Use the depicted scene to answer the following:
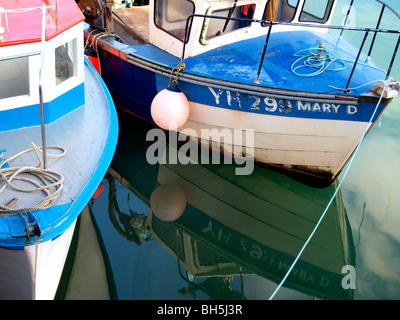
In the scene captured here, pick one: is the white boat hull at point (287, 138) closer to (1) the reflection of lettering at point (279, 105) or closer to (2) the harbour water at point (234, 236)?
(1) the reflection of lettering at point (279, 105)

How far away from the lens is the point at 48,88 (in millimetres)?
4266

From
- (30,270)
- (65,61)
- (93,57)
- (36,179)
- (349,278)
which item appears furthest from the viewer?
(93,57)

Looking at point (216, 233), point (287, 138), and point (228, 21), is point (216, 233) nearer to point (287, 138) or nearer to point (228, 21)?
point (287, 138)

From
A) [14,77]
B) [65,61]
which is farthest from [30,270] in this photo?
[65,61]

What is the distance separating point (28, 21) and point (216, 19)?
2564mm

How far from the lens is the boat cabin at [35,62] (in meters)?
4.01

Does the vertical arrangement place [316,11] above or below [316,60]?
above

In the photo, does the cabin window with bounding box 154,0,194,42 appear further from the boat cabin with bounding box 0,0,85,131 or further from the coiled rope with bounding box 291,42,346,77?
the boat cabin with bounding box 0,0,85,131

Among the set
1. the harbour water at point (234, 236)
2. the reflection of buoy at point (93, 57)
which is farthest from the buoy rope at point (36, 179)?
the reflection of buoy at point (93, 57)

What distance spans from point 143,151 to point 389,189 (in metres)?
3.55

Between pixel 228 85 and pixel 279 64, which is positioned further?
pixel 279 64

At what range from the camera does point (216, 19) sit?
19.5 ft

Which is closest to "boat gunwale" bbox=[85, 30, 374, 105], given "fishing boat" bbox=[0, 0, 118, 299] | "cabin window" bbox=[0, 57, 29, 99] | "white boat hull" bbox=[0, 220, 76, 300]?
"fishing boat" bbox=[0, 0, 118, 299]

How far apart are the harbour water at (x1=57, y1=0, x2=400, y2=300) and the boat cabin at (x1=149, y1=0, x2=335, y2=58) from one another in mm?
1708
